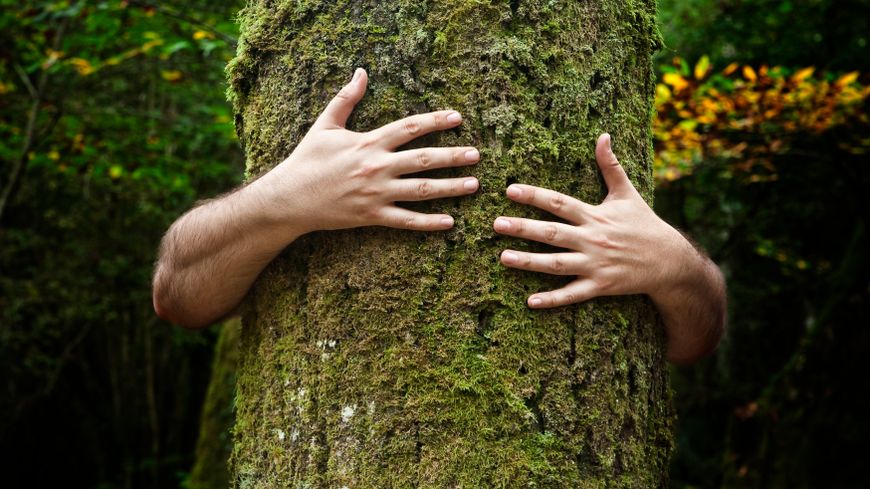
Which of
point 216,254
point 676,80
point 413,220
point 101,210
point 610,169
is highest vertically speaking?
point 610,169

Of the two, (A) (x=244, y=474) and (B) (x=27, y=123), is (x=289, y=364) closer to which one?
(A) (x=244, y=474)

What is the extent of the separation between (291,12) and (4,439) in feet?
33.9

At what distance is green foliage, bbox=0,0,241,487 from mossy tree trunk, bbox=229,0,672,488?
211 centimetres

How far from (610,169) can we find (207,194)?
962cm

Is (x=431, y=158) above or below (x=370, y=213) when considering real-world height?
above

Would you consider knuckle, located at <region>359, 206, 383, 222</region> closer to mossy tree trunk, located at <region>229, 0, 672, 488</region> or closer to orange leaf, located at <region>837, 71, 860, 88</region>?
mossy tree trunk, located at <region>229, 0, 672, 488</region>

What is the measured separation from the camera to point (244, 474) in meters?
1.63

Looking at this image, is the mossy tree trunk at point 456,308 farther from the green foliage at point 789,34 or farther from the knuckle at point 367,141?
the green foliage at point 789,34

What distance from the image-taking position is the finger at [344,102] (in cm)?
149

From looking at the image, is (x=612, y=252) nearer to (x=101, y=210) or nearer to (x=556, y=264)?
(x=556, y=264)

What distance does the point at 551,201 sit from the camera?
1.46m

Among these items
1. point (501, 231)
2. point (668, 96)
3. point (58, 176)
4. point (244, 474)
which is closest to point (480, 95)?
point (501, 231)

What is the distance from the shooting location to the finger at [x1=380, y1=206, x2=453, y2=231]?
1.43m

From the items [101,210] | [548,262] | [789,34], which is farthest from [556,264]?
[101,210]
